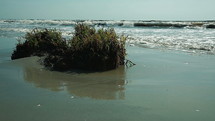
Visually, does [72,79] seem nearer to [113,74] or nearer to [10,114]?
[113,74]

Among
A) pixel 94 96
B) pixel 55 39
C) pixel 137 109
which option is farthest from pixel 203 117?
pixel 55 39

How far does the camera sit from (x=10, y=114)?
546 centimetres

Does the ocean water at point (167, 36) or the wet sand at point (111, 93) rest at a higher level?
the wet sand at point (111, 93)

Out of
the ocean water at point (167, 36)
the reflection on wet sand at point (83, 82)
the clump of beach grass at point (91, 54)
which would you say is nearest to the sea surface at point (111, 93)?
the reflection on wet sand at point (83, 82)

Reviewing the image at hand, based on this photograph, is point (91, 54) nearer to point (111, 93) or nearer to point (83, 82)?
point (83, 82)

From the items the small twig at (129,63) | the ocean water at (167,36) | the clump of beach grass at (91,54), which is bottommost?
the ocean water at (167,36)

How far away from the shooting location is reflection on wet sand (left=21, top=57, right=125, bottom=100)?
695 cm

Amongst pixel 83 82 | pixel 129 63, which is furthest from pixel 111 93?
pixel 129 63

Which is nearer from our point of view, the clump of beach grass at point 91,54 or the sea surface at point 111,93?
the sea surface at point 111,93

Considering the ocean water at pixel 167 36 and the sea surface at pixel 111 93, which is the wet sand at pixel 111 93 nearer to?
the sea surface at pixel 111 93

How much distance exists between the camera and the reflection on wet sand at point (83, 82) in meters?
6.95

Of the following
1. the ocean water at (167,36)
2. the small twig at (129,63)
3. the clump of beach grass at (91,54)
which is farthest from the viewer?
the ocean water at (167,36)

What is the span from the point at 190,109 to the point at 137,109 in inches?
38.4

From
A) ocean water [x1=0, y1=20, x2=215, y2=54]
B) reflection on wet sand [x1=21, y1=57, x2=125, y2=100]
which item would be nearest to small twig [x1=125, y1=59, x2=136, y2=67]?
reflection on wet sand [x1=21, y1=57, x2=125, y2=100]
